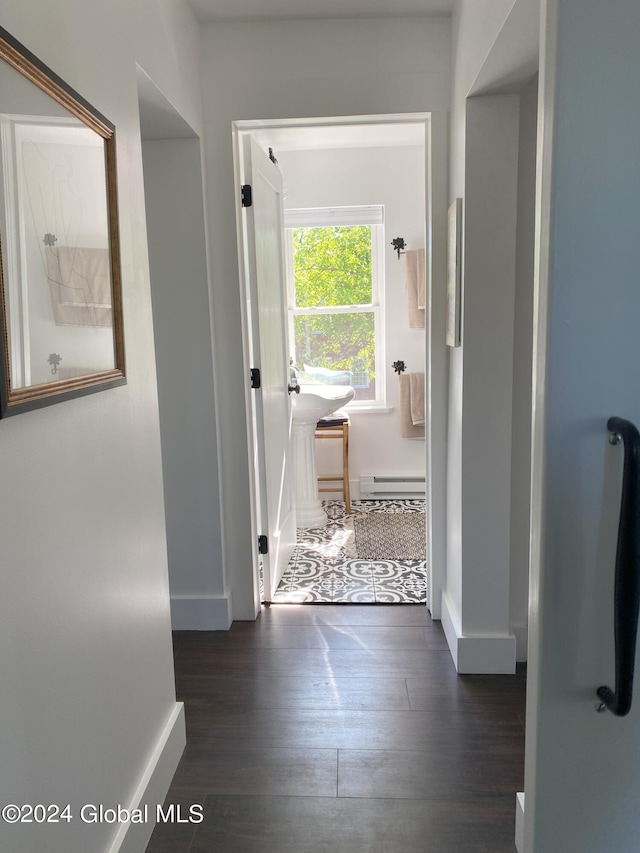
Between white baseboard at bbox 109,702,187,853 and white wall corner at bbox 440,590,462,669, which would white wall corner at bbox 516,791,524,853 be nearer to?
white wall corner at bbox 440,590,462,669

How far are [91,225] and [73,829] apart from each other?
4.01 ft

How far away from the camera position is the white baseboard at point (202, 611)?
272 centimetres

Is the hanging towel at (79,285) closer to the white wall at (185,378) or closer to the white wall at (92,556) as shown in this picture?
the white wall at (92,556)

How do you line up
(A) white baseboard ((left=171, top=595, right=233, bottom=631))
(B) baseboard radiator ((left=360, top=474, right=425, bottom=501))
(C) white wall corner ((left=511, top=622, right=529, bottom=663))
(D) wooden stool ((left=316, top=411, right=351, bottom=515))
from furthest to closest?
(B) baseboard radiator ((left=360, top=474, right=425, bottom=501))
(D) wooden stool ((left=316, top=411, right=351, bottom=515))
(A) white baseboard ((left=171, top=595, right=233, bottom=631))
(C) white wall corner ((left=511, top=622, right=529, bottom=663))

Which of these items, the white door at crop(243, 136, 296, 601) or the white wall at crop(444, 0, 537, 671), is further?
the white door at crop(243, 136, 296, 601)

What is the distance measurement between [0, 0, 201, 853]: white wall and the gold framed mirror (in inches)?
2.5

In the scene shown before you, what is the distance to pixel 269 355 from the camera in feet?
9.81

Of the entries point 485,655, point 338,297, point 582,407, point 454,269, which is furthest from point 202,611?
point 338,297

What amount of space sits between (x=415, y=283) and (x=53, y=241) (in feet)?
11.6

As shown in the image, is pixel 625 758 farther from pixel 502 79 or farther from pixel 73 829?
pixel 502 79

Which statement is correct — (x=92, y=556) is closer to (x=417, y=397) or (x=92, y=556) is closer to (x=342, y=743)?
(x=342, y=743)

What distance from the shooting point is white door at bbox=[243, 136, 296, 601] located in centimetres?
274

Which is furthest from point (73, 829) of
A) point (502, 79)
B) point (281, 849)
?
point (502, 79)

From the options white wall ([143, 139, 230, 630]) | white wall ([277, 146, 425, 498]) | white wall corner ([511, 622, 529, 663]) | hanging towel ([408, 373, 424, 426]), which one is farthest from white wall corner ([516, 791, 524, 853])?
white wall ([277, 146, 425, 498])
